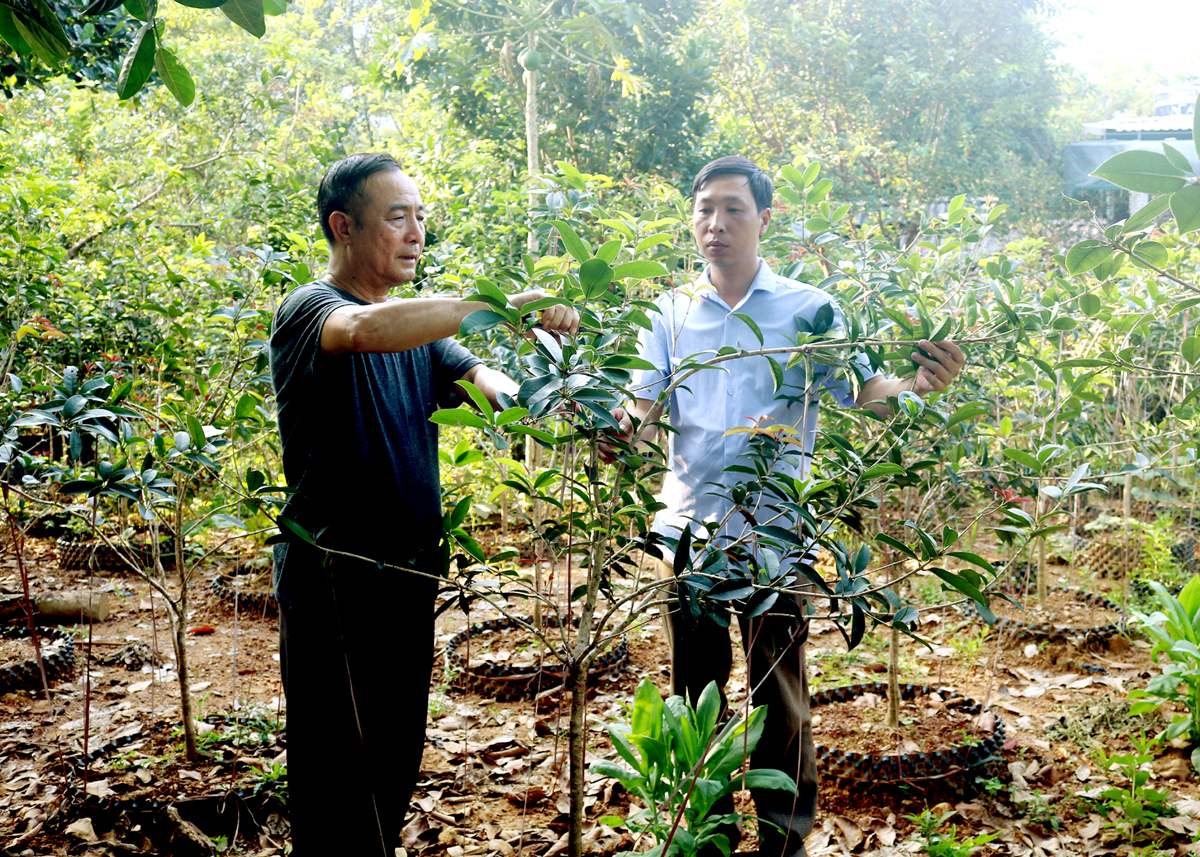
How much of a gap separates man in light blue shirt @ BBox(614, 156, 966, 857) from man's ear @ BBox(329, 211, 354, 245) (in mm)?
757

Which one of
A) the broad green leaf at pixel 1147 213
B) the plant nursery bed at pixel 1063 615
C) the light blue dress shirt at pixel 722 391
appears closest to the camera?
the broad green leaf at pixel 1147 213

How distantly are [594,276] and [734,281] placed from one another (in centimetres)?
122

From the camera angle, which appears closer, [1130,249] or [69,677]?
[1130,249]

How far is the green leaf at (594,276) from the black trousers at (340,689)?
820 mm

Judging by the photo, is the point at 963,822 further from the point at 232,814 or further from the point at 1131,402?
the point at 1131,402

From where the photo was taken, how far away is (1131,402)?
5316mm

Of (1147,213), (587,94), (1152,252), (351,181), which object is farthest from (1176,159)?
(587,94)

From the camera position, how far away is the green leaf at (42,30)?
1116mm

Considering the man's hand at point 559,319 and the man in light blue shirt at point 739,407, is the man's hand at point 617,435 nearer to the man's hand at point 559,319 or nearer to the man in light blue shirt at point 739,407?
the man in light blue shirt at point 739,407

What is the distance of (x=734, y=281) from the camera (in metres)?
2.56

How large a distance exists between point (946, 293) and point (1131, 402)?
236 centimetres

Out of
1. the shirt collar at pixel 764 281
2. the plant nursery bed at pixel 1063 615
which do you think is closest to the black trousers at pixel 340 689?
the shirt collar at pixel 764 281

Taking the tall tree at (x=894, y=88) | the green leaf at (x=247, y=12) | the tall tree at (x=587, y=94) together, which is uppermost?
the tall tree at (x=894, y=88)

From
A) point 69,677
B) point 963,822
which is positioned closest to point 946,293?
point 963,822
